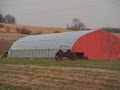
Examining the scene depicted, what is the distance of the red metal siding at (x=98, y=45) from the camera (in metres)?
51.9

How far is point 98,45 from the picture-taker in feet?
176

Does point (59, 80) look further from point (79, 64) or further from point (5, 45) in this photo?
point (5, 45)

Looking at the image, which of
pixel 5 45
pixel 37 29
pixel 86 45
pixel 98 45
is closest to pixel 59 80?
pixel 86 45

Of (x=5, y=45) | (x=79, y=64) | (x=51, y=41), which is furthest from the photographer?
(x=5, y=45)

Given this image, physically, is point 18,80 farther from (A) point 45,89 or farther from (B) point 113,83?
(B) point 113,83

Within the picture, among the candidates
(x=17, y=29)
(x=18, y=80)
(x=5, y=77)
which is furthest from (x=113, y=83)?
(x=17, y=29)

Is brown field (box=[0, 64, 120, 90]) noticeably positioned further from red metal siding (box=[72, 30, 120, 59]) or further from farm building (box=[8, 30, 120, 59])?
red metal siding (box=[72, 30, 120, 59])

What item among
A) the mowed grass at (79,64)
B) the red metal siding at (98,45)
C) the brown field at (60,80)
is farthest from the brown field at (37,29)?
the brown field at (60,80)

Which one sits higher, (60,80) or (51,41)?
(51,41)

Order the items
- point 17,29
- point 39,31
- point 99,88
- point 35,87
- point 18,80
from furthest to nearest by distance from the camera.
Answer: point 17,29 < point 39,31 < point 18,80 < point 35,87 < point 99,88

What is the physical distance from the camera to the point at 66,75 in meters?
20.9

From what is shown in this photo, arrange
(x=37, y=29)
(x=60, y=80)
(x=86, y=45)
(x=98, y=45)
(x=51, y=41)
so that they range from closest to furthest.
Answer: (x=60, y=80) < (x=86, y=45) < (x=98, y=45) < (x=51, y=41) < (x=37, y=29)

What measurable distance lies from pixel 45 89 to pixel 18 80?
3.76m

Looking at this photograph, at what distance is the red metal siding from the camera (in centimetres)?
5188
